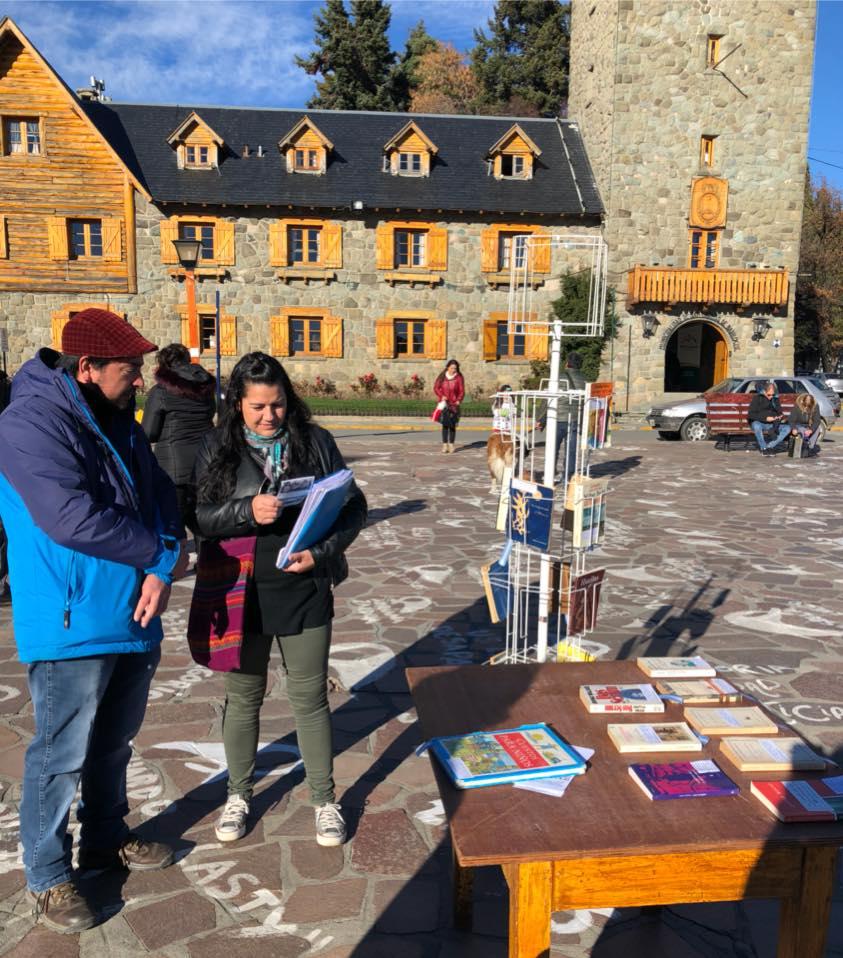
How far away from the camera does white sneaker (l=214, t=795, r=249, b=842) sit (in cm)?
373

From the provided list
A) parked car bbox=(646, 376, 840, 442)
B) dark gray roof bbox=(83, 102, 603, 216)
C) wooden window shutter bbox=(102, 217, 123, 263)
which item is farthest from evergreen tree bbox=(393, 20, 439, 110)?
parked car bbox=(646, 376, 840, 442)

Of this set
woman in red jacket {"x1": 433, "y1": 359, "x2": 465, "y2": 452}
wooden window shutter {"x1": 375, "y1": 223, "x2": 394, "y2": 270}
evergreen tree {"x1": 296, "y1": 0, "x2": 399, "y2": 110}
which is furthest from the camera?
evergreen tree {"x1": 296, "y1": 0, "x2": 399, "y2": 110}

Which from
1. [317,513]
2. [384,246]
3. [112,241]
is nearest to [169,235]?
[112,241]

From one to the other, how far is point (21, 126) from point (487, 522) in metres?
25.5

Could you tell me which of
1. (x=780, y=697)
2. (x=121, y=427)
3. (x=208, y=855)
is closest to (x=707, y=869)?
(x=208, y=855)

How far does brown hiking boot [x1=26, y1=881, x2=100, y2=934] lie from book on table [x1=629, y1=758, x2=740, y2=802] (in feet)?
6.92

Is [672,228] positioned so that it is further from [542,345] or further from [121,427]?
[121,427]

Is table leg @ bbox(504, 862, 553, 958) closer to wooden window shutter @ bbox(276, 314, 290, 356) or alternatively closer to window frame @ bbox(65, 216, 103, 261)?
wooden window shutter @ bbox(276, 314, 290, 356)

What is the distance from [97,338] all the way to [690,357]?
3619 centimetres

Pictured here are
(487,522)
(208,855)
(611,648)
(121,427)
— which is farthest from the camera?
(487,522)

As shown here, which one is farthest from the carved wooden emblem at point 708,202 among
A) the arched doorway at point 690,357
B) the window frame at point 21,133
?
the window frame at point 21,133

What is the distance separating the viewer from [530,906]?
2.30 metres

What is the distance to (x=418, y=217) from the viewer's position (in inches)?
1136

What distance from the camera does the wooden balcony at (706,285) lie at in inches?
1090
